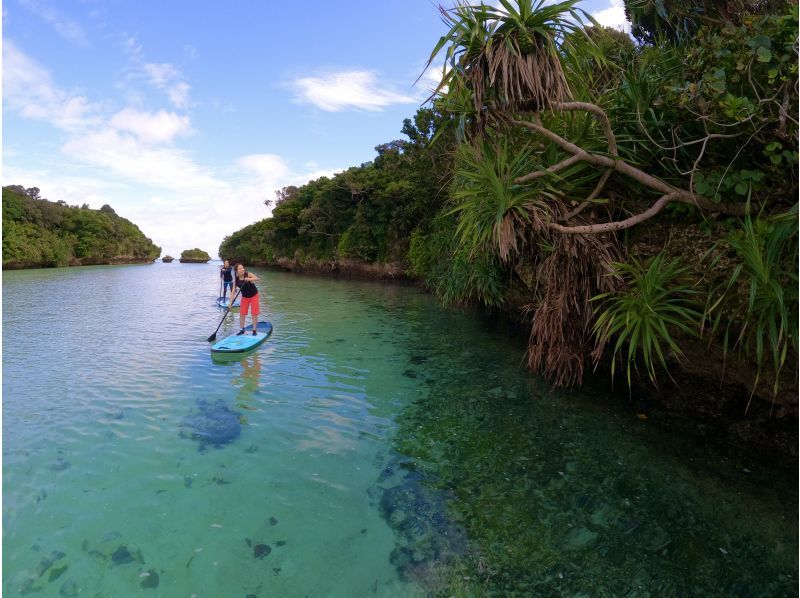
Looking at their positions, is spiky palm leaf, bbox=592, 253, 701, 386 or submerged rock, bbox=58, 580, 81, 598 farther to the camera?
spiky palm leaf, bbox=592, 253, 701, 386

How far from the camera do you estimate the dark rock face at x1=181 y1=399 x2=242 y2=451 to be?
502 centimetres

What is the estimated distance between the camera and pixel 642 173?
4.64m

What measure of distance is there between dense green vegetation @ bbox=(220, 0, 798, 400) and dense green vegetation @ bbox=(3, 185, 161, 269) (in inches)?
2220

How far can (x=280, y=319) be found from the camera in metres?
13.5

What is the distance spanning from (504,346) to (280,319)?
7.33 m

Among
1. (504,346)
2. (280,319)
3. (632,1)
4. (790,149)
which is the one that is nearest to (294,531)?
(790,149)

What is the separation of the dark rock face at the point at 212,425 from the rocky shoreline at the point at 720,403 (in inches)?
209

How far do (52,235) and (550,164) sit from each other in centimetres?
6485

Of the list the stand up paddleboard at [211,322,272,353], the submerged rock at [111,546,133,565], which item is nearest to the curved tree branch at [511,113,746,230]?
the submerged rock at [111,546,133,565]

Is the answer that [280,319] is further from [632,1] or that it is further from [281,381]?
[632,1]

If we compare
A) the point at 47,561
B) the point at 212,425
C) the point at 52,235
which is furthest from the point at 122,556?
the point at 52,235

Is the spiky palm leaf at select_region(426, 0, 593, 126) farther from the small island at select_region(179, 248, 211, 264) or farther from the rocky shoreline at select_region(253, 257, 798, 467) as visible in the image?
the small island at select_region(179, 248, 211, 264)

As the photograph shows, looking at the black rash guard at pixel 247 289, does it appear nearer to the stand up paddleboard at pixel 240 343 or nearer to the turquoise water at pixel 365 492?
the stand up paddleboard at pixel 240 343

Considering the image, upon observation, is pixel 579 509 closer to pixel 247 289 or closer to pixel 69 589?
pixel 69 589
